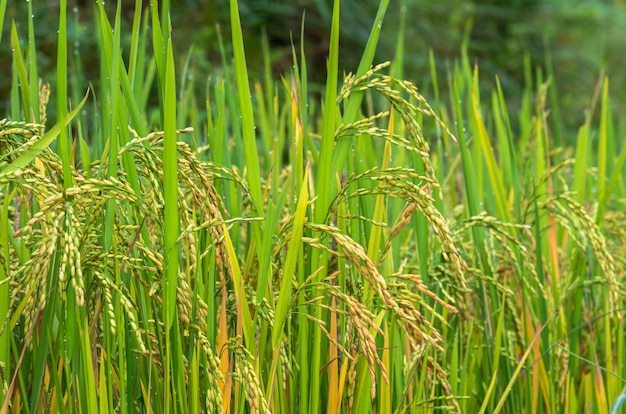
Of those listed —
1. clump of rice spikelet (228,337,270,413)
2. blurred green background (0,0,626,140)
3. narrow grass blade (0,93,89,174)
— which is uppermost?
Result: blurred green background (0,0,626,140)

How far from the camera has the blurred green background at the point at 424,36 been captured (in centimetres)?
541

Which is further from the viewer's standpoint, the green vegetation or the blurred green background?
the blurred green background

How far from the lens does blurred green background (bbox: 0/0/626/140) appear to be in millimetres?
5410

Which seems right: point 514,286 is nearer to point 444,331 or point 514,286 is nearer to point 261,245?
point 444,331

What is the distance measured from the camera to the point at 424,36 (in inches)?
288

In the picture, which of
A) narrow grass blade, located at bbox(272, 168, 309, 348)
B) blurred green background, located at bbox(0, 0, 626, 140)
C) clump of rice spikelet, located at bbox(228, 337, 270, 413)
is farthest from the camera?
blurred green background, located at bbox(0, 0, 626, 140)

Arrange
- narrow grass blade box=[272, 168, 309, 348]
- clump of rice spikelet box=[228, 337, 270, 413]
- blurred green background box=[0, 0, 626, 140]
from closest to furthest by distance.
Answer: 1. clump of rice spikelet box=[228, 337, 270, 413]
2. narrow grass blade box=[272, 168, 309, 348]
3. blurred green background box=[0, 0, 626, 140]

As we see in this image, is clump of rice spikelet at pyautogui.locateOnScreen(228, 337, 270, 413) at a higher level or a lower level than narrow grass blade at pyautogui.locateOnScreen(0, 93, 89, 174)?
lower

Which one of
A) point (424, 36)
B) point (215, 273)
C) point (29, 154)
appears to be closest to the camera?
point (29, 154)

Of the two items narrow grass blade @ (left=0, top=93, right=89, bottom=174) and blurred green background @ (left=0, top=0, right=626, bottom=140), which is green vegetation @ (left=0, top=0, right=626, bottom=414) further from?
blurred green background @ (left=0, top=0, right=626, bottom=140)

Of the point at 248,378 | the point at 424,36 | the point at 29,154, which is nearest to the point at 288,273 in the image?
the point at 248,378

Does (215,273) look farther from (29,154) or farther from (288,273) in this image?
(29,154)

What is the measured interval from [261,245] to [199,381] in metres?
0.22

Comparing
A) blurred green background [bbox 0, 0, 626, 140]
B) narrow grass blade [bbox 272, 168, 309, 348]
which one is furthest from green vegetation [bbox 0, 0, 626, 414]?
blurred green background [bbox 0, 0, 626, 140]
